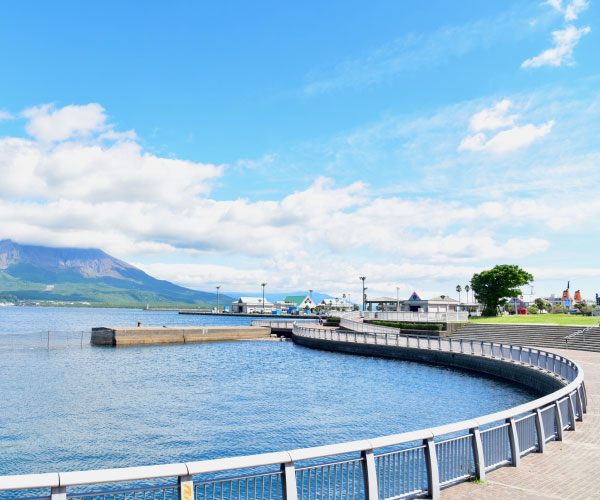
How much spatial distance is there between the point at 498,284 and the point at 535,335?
148 feet

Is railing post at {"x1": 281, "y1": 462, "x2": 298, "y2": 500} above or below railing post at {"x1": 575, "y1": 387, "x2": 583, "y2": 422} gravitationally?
above

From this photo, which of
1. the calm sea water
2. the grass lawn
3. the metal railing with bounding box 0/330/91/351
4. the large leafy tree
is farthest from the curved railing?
the large leafy tree

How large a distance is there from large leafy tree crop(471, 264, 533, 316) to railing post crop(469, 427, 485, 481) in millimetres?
91643

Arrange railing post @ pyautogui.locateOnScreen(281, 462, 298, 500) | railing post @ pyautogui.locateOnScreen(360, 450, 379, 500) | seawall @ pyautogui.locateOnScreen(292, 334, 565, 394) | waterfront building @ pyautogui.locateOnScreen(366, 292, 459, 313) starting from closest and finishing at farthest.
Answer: railing post @ pyautogui.locateOnScreen(281, 462, 298, 500)
railing post @ pyautogui.locateOnScreen(360, 450, 379, 500)
seawall @ pyautogui.locateOnScreen(292, 334, 565, 394)
waterfront building @ pyautogui.locateOnScreen(366, 292, 459, 313)

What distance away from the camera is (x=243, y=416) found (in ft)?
79.3

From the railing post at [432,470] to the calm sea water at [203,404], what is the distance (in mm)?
10434

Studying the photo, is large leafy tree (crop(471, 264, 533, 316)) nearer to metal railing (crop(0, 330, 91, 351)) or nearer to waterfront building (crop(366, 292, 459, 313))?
waterfront building (crop(366, 292, 459, 313))

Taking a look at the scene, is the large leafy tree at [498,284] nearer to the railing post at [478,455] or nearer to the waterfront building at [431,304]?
the waterfront building at [431,304]

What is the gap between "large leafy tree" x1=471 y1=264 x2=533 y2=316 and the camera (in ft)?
311

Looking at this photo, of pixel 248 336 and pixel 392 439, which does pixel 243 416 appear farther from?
pixel 248 336

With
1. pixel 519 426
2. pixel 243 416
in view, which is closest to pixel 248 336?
pixel 243 416

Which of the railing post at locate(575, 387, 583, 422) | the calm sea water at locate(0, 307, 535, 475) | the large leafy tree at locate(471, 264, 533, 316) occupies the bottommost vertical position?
the calm sea water at locate(0, 307, 535, 475)

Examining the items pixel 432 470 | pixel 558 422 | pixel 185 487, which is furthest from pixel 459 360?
pixel 185 487

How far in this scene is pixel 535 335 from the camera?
5256 cm
